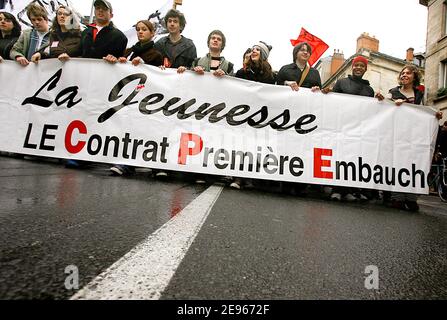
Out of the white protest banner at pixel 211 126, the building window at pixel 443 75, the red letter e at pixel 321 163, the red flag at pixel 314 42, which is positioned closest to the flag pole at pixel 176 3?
the red flag at pixel 314 42

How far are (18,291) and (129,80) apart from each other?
3989 mm

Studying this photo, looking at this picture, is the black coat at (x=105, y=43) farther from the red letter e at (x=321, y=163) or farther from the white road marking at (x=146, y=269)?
the white road marking at (x=146, y=269)

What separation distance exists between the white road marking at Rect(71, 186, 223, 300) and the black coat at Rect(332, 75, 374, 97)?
423 centimetres

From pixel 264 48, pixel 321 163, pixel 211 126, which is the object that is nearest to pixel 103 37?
pixel 211 126

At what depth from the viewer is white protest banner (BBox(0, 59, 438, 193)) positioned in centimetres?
396

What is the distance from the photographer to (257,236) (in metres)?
1.49

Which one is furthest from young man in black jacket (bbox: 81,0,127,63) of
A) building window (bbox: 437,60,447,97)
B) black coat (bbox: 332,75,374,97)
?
building window (bbox: 437,60,447,97)

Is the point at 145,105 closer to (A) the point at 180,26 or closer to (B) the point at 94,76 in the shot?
(B) the point at 94,76

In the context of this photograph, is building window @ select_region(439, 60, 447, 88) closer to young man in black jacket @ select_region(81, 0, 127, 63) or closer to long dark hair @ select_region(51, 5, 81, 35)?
young man in black jacket @ select_region(81, 0, 127, 63)

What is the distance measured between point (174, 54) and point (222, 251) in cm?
429

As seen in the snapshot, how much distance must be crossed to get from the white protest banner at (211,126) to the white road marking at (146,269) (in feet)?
8.59

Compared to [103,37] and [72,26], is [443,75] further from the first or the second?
[72,26]

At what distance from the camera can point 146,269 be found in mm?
886
